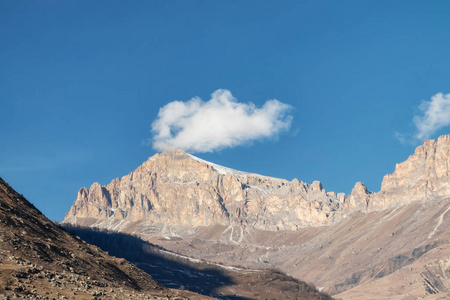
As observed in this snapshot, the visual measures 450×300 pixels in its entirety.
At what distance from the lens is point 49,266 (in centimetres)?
8512

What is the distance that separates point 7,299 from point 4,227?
111 feet

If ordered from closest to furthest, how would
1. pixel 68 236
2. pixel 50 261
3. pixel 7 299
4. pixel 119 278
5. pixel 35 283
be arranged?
pixel 7 299
pixel 35 283
pixel 50 261
pixel 119 278
pixel 68 236

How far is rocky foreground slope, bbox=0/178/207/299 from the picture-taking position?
2633 inches

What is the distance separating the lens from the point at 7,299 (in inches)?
2306

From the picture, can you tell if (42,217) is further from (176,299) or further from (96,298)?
(96,298)

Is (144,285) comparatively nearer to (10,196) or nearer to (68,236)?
(68,236)

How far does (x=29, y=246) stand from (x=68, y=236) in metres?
30.6

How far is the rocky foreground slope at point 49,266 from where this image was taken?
66875 millimetres

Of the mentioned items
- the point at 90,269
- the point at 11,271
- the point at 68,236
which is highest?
the point at 68,236

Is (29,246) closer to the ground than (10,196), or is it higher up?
closer to the ground

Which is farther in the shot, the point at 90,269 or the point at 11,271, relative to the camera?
the point at 90,269

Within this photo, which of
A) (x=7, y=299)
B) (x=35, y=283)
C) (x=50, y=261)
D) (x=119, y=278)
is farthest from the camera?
(x=119, y=278)

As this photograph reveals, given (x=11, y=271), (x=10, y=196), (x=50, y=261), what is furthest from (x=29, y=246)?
(x=10, y=196)

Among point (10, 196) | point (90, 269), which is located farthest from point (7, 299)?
point (10, 196)
